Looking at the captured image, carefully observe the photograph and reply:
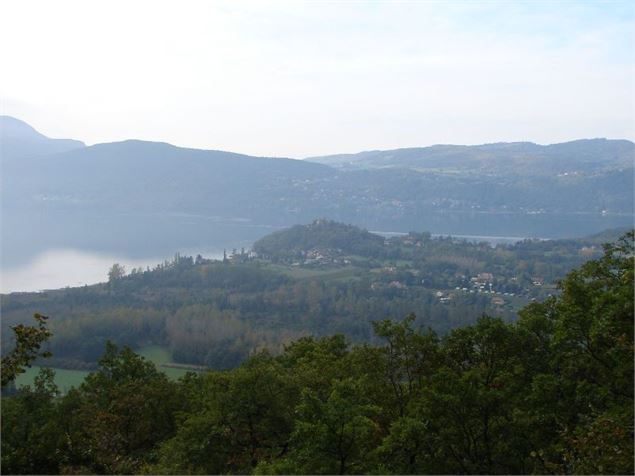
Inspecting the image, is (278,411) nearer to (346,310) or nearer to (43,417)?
(43,417)

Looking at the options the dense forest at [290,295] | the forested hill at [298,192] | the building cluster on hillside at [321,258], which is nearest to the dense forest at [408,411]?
the dense forest at [290,295]

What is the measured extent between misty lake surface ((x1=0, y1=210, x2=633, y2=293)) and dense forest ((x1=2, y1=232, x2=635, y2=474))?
43201 millimetres

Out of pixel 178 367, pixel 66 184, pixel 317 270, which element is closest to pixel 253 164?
pixel 66 184

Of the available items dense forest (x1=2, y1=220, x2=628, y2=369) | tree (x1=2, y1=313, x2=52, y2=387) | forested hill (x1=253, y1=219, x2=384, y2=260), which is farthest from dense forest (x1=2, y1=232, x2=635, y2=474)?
forested hill (x1=253, y1=219, x2=384, y2=260)

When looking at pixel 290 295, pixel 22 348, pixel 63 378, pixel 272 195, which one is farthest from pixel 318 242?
pixel 22 348

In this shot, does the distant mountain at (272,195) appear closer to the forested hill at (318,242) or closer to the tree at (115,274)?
the forested hill at (318,242)

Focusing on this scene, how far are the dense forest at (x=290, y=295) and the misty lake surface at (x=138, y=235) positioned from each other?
9.10m

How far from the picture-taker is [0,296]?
4088 cm

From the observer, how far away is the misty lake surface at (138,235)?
62594 mm

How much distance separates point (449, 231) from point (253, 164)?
80.8 metres

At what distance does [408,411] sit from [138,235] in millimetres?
95799

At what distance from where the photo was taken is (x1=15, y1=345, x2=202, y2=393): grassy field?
26953 mm

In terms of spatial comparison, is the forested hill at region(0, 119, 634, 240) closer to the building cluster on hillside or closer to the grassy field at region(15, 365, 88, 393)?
the building cluster on hillside

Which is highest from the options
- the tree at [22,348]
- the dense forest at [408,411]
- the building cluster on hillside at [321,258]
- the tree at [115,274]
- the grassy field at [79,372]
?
the tree at [22,348]
